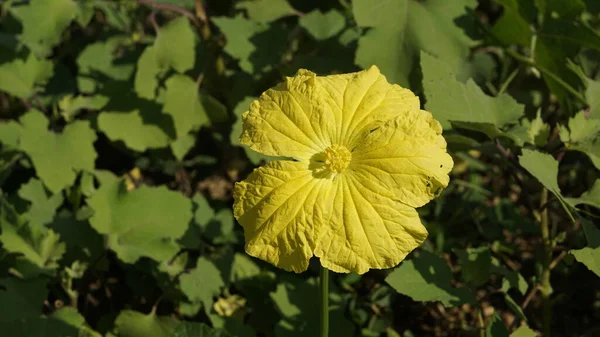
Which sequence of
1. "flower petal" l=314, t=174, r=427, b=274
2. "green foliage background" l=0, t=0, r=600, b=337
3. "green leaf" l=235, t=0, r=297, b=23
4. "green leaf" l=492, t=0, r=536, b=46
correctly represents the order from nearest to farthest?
"flower petal" l=314, t=174, r=427, b=274 < "green foliage background" l=0, t=0, r=600, b=337 < "green leaf" l=492, t=0, r=536, b=46 < "green leaf" l=235, t=0, r=297, b=23

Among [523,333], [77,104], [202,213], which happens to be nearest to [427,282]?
[523,333]

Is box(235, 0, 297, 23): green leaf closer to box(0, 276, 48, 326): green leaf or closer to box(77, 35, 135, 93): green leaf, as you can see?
box(77, 35, 135, 93): green leaf

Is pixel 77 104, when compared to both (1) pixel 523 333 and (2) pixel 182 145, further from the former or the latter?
(1) pixel 523 333

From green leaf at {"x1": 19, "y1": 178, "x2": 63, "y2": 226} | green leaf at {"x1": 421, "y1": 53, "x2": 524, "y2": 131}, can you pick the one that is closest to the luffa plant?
green leaf at {"x1": 421, "y1": 53, "x2": 524, "y2": 131}

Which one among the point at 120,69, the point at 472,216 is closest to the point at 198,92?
the point at 120,69

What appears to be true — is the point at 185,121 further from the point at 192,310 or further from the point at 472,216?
the point at 472,216
